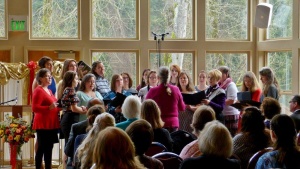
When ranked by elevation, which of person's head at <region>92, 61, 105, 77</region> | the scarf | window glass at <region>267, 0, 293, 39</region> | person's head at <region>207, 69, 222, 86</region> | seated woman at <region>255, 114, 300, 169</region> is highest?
window glass at <region>267, 0, 293, 39</region>

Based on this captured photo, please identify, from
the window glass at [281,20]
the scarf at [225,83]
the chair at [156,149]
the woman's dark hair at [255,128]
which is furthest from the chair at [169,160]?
the window glass at [281,20]

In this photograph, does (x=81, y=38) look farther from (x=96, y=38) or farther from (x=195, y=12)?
(x=195, y=12)

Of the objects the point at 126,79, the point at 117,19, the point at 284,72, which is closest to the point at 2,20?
the point at 117,19

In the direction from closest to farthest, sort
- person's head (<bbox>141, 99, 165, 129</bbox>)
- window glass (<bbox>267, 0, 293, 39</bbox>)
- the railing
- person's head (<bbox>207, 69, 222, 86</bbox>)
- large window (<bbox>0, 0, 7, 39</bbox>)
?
person's head (<bbox>141, 99, 165, 129</bbox>)
person's head (<bbox>207, 69, 222, 86</bbox>)
the railing
window glass (<bbox>267, 0, 293, 39</bbox>)
large window (<bbox>0, 0, 7, 39</bbox>)

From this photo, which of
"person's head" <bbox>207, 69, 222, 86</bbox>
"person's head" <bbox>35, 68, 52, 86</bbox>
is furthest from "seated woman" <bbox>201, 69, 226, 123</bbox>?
"person's head" <bbox>35, 68, 52, 86</bbox>

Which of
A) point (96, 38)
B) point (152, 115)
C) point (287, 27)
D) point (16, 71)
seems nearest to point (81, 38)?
point (96, 38)

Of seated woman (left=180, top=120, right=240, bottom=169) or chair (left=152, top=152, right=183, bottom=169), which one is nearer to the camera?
seated woman (left=180, top=120, right=240, bottom=169)

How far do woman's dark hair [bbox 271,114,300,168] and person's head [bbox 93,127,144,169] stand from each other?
42.4 inches

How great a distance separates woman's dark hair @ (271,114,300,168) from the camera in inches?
126

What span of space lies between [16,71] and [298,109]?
3.89 m

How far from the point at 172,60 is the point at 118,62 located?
0.94 m

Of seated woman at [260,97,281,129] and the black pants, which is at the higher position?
seated woman at [260,97,281,129]

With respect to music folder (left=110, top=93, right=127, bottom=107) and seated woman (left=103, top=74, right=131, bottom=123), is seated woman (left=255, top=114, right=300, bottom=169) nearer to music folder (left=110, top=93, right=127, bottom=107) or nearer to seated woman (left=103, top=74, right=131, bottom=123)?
music folder (left=110, top=93, right=127, bottom=107)

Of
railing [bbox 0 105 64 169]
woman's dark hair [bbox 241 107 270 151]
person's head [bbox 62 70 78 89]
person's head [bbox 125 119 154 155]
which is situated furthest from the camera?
railing [bbox 0 105 64 169]
